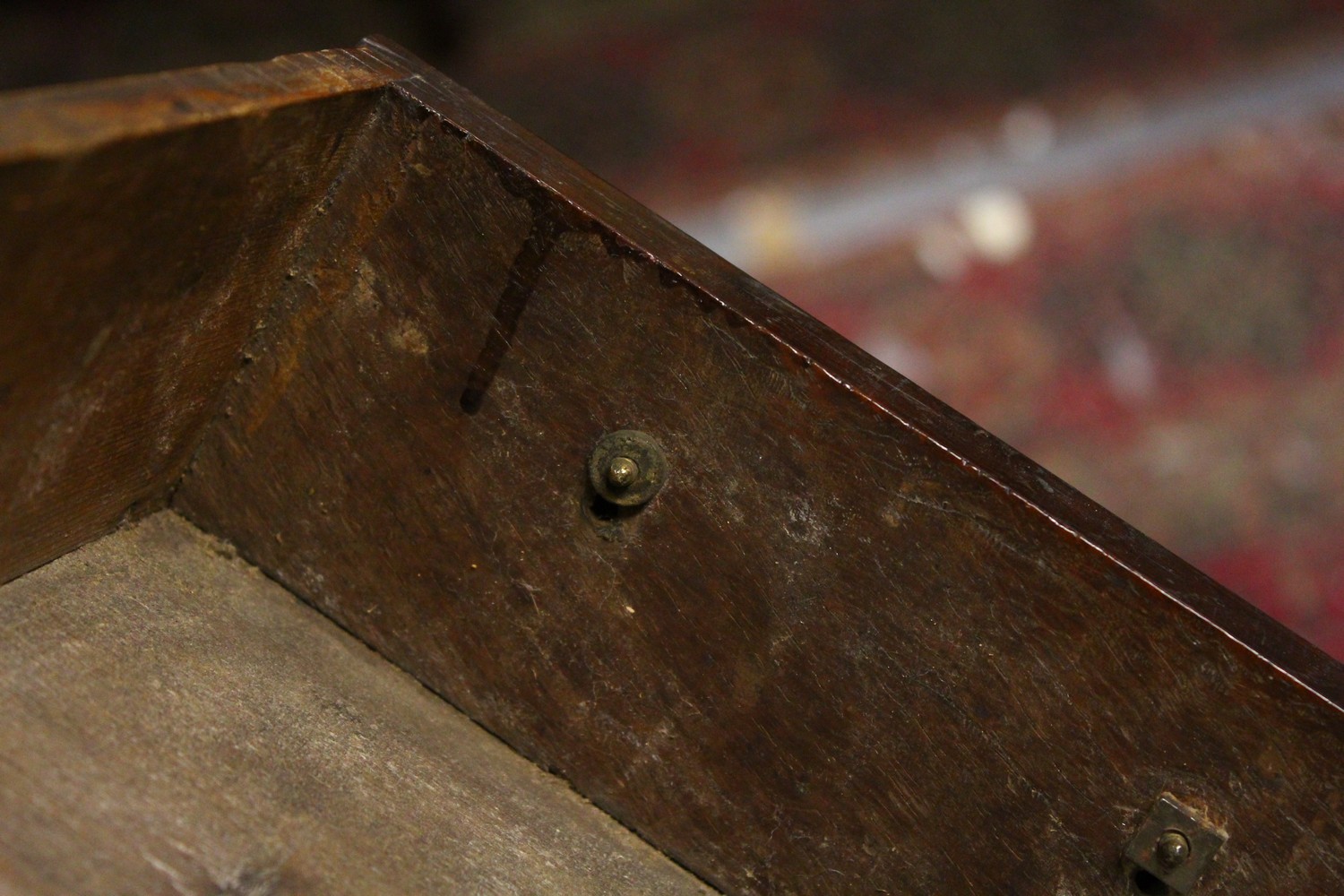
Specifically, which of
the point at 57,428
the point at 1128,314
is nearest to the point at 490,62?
the point at 1128,314

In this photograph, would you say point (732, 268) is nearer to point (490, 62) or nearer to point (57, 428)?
point (57, 428)

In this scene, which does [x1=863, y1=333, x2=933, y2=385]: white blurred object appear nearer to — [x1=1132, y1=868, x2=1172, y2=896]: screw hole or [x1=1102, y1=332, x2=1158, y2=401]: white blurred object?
[x1=1102, y1=332, x2=1158, y2=401]: white blurred object

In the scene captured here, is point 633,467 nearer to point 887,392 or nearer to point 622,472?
point 622,472

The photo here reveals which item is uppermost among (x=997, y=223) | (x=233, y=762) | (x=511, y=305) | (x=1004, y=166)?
(x=1004, y=166)

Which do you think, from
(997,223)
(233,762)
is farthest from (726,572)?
(997,223)

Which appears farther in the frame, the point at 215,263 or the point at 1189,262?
the point at 1189,262

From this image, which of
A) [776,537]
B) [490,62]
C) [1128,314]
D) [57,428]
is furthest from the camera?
[490,62]

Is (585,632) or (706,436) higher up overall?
(706,436)
